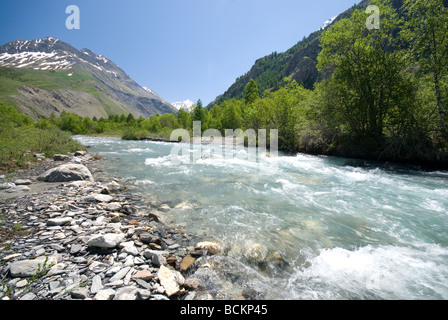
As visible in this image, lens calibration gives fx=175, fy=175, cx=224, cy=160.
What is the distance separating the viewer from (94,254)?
3.35m

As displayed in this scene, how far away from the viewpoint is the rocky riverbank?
8.38ft

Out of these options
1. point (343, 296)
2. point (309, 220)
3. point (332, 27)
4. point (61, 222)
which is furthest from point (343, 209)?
point (332, 27)

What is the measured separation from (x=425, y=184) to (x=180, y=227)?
13.3 meters

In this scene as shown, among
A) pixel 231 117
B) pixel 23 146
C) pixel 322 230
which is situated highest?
pixel 231 117

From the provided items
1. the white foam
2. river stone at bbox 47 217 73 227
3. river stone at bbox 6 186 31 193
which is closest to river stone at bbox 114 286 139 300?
the white foam

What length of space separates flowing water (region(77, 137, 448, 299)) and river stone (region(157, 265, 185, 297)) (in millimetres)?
945

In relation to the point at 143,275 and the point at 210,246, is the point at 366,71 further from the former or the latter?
the point at 143,275

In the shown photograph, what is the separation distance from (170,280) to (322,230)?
15.2 ft

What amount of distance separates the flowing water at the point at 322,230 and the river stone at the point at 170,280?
94cm

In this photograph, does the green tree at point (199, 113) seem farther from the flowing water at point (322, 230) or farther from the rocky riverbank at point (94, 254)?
the rocky riverbank at point (94, 254)

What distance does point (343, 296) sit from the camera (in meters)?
3.12

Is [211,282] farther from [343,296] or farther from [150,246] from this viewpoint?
[343,296]
